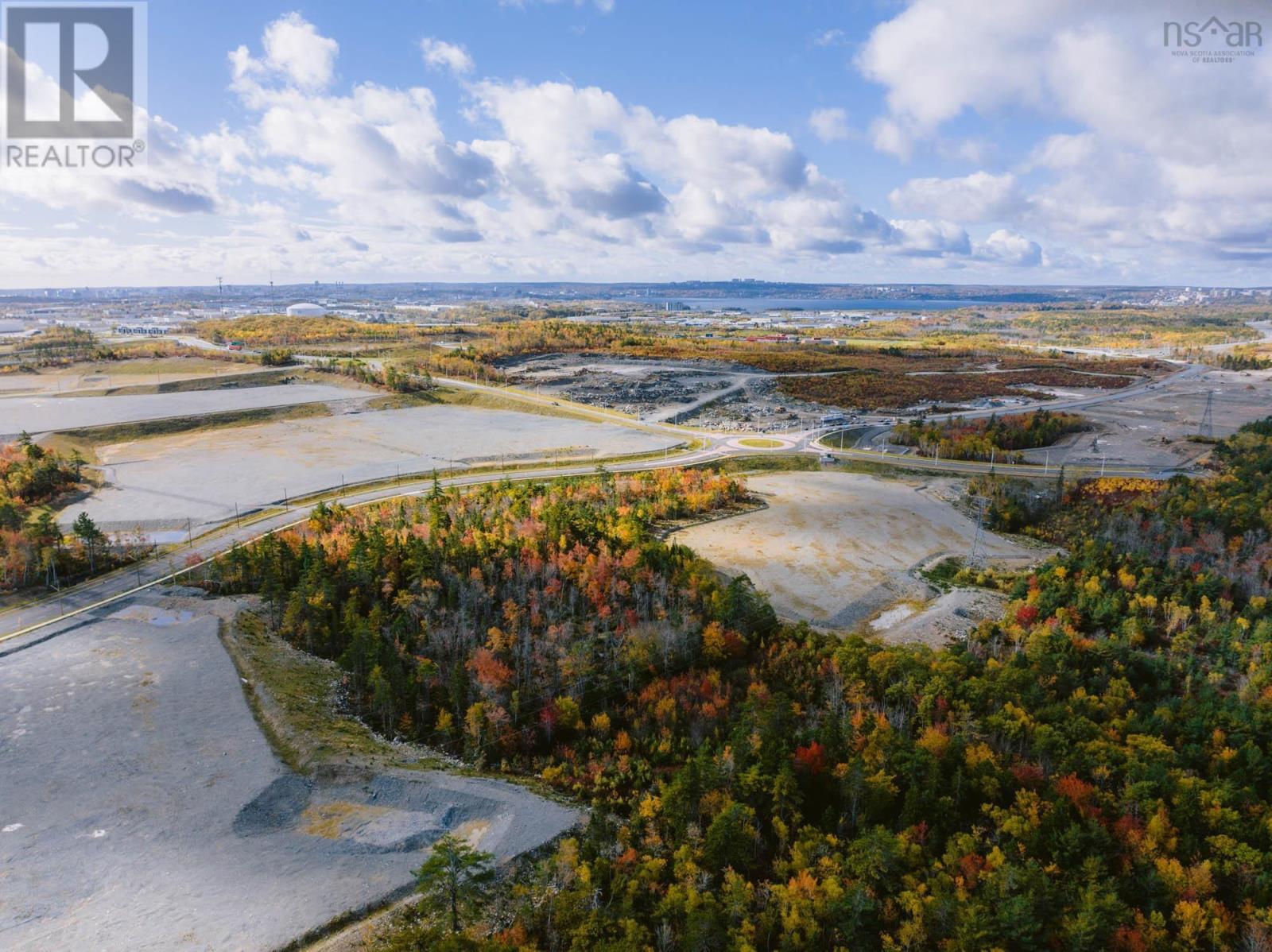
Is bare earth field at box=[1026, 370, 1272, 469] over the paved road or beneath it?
over

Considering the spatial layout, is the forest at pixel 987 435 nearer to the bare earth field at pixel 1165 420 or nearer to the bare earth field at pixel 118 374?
the bare earth field at pixel 1165 420

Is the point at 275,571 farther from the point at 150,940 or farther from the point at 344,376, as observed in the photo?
the point at 344,376

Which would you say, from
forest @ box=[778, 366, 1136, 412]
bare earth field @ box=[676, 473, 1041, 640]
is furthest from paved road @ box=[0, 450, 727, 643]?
forest @ box=[778, 366, 1136, 412]

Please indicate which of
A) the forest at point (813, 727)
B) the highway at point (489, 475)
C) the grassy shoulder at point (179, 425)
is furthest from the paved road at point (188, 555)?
the grassy shoulder at point (179, 425)

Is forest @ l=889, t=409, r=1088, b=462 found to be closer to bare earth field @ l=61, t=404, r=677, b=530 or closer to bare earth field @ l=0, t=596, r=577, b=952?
bare earth field @ l=61, t=404, r=677, b=530

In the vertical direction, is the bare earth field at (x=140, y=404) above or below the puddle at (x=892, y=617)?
above

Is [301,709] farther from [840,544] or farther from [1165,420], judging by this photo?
[1165,420]
